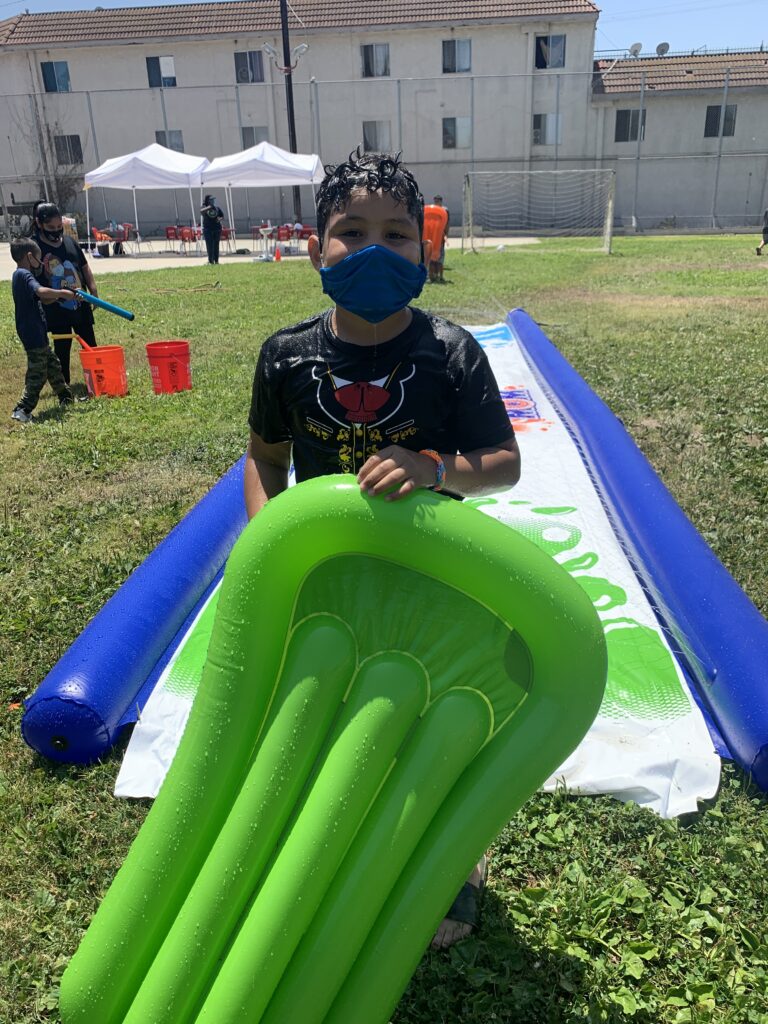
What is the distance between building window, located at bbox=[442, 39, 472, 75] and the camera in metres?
32.5

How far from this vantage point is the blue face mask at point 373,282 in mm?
1650

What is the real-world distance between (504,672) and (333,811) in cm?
42

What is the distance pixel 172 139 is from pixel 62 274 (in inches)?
1157

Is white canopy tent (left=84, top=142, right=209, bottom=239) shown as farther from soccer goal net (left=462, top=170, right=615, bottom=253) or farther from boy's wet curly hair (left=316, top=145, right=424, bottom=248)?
boy's wet curly hair (left=316, top=145, right=424, bottom=248)

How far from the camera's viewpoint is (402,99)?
31.5 m

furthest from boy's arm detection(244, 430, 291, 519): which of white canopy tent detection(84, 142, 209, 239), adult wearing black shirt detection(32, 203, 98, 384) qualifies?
white canopy tent detection(84, 142, 209, 239)

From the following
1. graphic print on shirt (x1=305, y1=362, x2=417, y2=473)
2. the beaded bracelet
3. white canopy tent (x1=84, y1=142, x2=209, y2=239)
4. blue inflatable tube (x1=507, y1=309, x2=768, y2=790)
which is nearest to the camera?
the beaded bracelet

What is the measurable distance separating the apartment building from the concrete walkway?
21.9 feet

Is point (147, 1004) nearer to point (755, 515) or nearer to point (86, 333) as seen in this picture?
point (755, 515)

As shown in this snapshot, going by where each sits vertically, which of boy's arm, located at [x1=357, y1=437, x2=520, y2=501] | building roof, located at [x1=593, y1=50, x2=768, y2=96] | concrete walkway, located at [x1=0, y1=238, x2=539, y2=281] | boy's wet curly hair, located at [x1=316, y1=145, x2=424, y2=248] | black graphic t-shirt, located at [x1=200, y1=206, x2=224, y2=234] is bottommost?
concrete walkway, located at [x1=0, y1=238, x2=539, y2=281]

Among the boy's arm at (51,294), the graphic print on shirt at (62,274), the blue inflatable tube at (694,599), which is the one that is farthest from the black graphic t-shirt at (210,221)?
the blue inflatable tube at (694,599)

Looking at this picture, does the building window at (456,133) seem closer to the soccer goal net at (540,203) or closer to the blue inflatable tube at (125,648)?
the soccer goal net at (540,203)

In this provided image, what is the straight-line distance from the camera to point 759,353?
8352 millimetres

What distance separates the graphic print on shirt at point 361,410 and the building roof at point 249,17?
116 ft
